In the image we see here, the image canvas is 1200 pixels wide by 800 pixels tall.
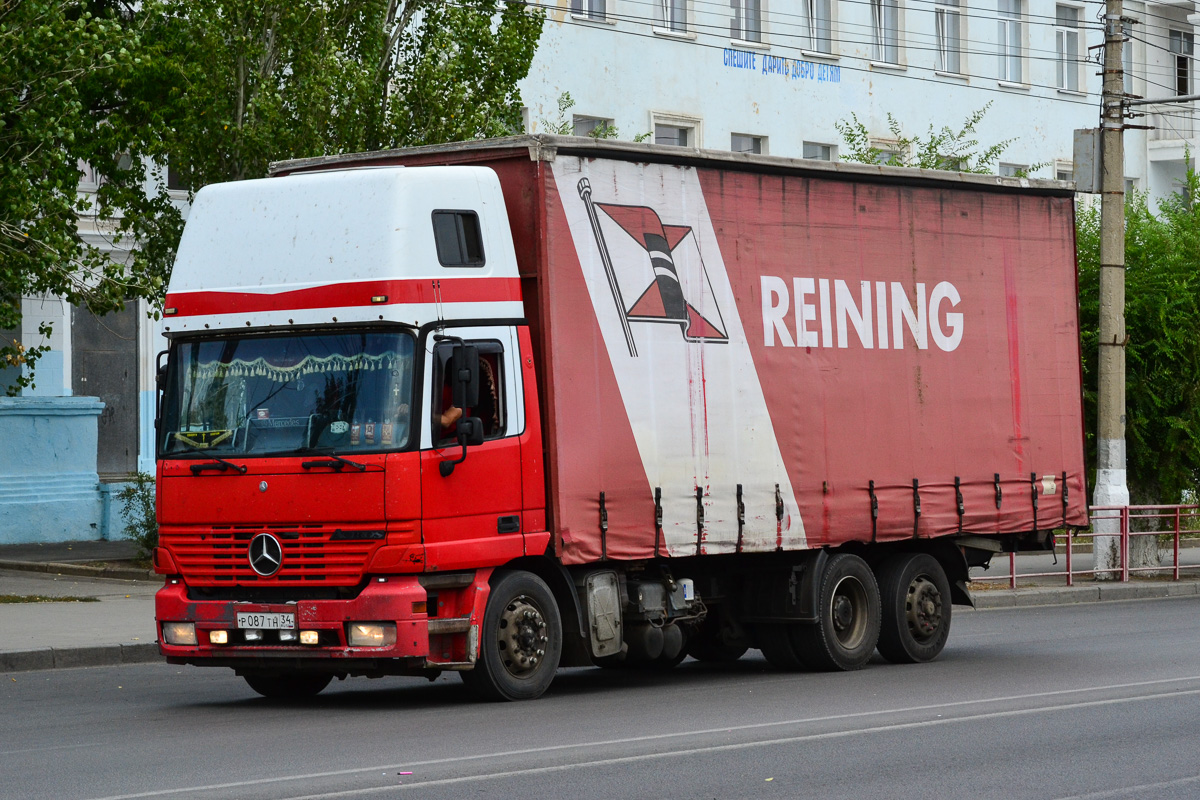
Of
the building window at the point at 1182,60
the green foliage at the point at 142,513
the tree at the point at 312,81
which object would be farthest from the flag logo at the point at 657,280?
the building window at the point at 1182,60

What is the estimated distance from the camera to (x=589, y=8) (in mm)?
36531

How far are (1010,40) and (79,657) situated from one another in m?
33.7

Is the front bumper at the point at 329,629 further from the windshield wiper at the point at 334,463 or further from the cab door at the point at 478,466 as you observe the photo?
the windshield wiper at the point at 334,463

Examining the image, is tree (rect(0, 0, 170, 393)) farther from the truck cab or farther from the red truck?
the truck cab

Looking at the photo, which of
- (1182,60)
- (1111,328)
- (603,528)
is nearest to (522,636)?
(603,528)

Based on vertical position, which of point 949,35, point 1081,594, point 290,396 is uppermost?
point 949,35

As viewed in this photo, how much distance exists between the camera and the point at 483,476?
39.1 ft

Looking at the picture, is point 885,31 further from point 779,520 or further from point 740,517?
point 740,517

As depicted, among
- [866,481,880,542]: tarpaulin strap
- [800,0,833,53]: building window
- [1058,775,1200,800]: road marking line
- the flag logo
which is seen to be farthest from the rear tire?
[800,0,833,53]: building window

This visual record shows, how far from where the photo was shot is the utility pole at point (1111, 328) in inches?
950

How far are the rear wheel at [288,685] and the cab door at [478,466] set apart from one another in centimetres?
183

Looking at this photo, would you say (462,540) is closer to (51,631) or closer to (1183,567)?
(51,631)

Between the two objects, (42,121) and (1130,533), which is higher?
(42,121)

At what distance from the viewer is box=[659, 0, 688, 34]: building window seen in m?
Answer: 37.6
